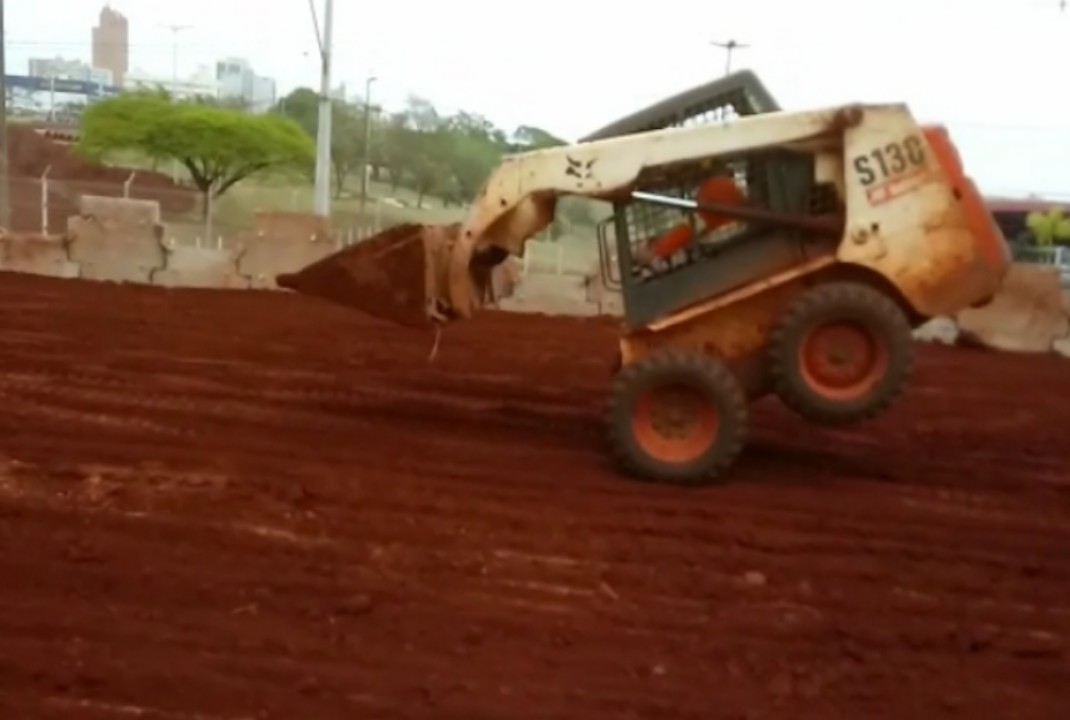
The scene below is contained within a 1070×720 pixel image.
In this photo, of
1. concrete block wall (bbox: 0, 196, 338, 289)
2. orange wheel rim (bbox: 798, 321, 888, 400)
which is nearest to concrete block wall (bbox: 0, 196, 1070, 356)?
concrete block wall (bbox: 0, 196, 338, 289)

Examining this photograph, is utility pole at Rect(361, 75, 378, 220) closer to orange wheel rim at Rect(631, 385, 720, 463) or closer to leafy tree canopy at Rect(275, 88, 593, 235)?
leafy tree canopy at Rect(275, 88, 593, 235)

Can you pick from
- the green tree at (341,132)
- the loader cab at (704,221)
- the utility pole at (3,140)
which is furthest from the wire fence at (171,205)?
the loader cab at (704,221)

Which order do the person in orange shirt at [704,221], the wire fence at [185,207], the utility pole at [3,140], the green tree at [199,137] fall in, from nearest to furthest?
the person in orange shirt at [704,221]
the wire fence at [185,207]
the utility pole at [3,140]
the green tree at [199,137]

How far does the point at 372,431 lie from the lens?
27.2ft

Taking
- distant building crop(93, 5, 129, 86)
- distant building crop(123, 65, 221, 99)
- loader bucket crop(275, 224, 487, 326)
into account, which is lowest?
loader bucket crop(275, 224, 487, 326)

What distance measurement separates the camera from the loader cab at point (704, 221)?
302 inches

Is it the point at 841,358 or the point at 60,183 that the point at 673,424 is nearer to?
the point at 841,358

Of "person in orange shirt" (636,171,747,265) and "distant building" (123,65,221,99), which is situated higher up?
"distant building" (123,65,221,99)

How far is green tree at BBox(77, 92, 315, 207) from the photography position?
71.7ft

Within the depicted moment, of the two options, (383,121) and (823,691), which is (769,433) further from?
(383,121)

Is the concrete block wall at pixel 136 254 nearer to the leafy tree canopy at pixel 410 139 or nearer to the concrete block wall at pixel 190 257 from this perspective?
the concrete block wall at pixel 190 257

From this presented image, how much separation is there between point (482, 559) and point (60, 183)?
56.8 feet

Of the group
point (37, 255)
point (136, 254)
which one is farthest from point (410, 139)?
point (37, 255)

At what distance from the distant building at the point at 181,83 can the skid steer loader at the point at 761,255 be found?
52.0 ft
